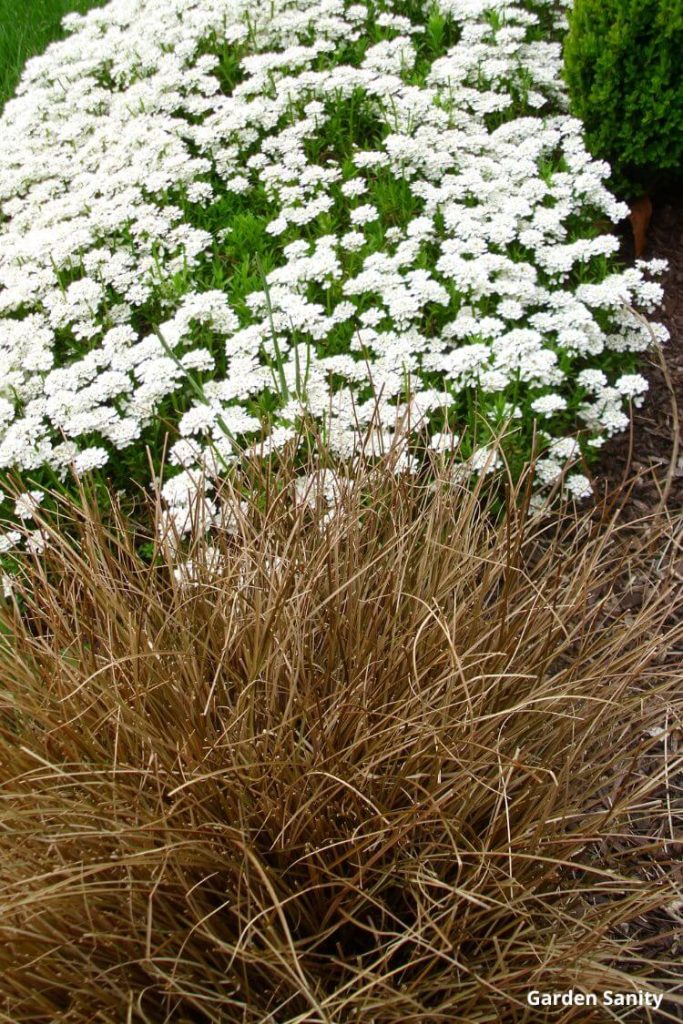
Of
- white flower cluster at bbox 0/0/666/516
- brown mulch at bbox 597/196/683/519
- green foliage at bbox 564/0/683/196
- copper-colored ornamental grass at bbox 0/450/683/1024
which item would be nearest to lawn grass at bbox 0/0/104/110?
white flower cluster at bbox 0/0/666/516

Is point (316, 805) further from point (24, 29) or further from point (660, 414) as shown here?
point (24, 29)

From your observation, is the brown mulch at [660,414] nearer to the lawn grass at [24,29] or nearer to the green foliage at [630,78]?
the green foliage at [630,78]

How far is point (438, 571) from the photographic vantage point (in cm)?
259

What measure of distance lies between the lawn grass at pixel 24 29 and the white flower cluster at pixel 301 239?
0.83 meters

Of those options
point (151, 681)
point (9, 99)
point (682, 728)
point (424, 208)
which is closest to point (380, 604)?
point (151, 681)

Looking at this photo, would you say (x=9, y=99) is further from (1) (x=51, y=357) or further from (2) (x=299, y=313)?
(2) (x=299, y=313)

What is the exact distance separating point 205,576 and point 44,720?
1.91 ft

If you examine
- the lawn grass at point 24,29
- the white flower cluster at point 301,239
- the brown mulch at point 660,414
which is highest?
the lawn grass at point 24,29

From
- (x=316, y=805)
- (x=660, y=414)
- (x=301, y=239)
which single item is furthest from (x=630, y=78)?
(x=316, y=805)

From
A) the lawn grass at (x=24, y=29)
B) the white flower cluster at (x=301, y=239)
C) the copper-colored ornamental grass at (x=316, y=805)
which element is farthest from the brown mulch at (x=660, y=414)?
the lawn grass at (x=24, y=29)

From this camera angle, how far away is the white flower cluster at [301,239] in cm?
350

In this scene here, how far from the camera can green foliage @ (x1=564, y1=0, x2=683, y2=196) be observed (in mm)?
4219

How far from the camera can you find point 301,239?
412cm

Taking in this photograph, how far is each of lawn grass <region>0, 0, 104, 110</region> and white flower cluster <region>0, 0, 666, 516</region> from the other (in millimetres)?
830
